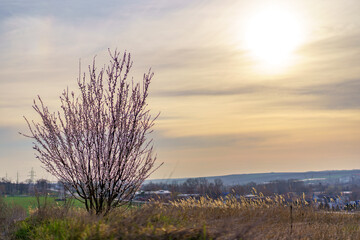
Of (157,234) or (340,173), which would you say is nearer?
(157,234)

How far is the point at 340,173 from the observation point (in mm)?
199250

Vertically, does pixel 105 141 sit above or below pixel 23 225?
above

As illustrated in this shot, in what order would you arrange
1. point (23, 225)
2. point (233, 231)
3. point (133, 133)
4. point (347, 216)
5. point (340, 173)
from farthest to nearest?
point (340, 173) → point (347, 216) → point (23, 225) → point (133, 133) → point (233, 231)

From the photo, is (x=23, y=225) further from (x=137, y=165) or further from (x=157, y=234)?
(x=157, y=234)

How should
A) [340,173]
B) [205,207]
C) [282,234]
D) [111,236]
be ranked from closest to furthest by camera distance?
[111,236]
[282,234]
[205,207]
[340,173]

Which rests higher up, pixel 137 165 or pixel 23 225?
pixel 137 165

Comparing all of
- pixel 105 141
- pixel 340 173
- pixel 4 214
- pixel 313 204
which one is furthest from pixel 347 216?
pixel 340 173

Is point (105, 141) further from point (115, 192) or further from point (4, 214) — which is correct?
point (4, 214)

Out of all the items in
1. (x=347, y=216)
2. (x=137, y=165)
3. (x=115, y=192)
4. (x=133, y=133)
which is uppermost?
(x=133, y=133)

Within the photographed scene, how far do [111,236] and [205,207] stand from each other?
814 centimetres

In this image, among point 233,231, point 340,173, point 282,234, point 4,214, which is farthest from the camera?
point 340,173

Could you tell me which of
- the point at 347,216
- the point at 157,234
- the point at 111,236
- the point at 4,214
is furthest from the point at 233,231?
the point at 4,214

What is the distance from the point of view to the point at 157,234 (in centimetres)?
711

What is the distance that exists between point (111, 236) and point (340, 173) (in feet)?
685
